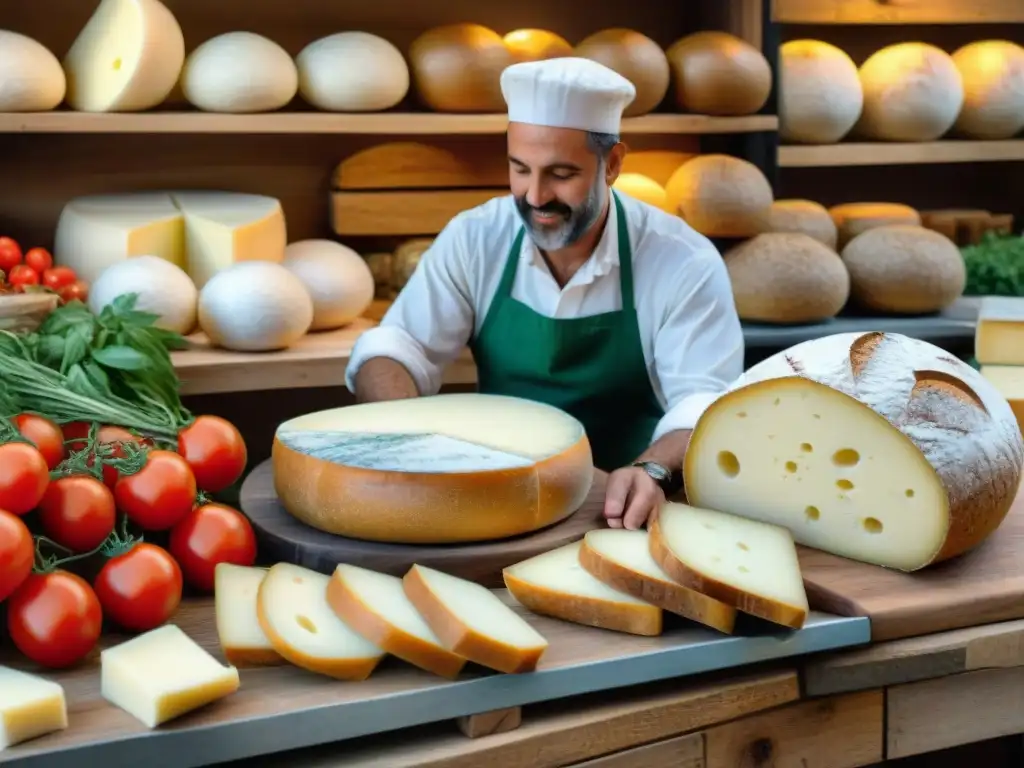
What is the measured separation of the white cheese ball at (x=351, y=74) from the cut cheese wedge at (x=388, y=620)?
1.82 metres

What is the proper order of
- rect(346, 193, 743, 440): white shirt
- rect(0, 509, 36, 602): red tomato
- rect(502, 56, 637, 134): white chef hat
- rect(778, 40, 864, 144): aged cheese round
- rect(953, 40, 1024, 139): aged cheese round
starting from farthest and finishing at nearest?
rect(953, 40, 1024, 139): aged cheese round
rect(778, 40, 864, 144): aged cheese round
rect(346, 193, 743, 440): white shirt
rect(502, 56, 637, 134): white chef hat
rect(0, 509, 36, 602): red tomato

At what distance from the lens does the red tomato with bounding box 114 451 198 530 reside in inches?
57.8

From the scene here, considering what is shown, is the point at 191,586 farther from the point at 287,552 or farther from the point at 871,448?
the point at 871,448

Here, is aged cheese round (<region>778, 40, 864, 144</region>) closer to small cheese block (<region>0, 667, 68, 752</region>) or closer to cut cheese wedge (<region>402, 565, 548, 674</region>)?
cut cheese wedge (<region>402, 565, 548, 674</region>)

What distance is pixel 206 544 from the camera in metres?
1.50

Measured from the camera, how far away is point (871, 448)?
153cm

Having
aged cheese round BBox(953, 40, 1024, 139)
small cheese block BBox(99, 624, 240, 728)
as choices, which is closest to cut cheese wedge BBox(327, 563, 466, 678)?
small cheese block BBox(99, 624, 240, 728)

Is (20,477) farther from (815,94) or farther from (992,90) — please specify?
(992,90)

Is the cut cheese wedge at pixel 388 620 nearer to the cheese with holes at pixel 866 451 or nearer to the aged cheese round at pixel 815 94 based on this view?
the cheese with holes at pixel 866 451

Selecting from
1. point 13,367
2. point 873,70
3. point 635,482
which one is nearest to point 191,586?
point 13,367

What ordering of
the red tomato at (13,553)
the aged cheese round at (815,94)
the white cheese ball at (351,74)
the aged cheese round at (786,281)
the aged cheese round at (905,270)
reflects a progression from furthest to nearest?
the aged cheese round at (815,94)
the aged cheese round at (905,270)
the aged cheese round at (786,281)
the white cheese ball at (351,74)
the red tomato at (13,553)

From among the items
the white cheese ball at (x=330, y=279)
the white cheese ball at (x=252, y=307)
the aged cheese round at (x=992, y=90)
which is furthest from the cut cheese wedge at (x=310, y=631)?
the aged cheese round at (x=992, y=90)

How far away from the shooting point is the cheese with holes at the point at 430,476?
4.98 feet

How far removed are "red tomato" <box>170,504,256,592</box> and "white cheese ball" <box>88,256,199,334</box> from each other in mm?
1184
